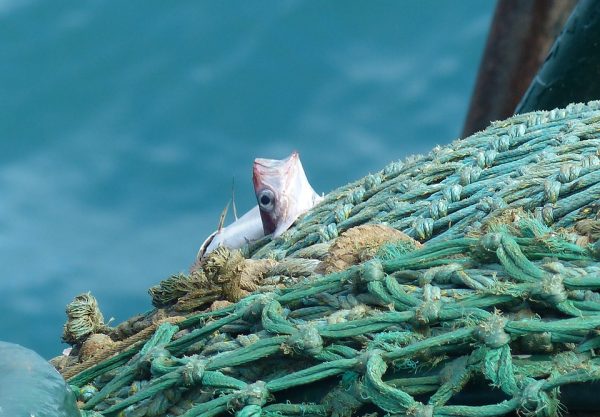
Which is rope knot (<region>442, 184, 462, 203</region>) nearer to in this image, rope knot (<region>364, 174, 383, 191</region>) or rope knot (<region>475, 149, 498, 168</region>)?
rope knot (<region>475, 149, 498, 168</region>)

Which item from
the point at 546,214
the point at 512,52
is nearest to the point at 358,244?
the point at 546,214

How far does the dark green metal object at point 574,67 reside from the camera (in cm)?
227

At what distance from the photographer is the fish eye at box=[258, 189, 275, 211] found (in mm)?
1698

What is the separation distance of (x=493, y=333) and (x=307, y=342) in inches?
7.0

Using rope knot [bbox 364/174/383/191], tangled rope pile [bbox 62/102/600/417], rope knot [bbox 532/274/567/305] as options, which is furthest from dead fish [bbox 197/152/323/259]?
rope knot [bbox 532/274/567/305]

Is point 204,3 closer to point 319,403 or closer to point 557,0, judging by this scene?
point 557,0

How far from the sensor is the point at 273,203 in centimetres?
171

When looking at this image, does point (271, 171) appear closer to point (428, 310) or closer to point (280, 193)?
point (280, 193)

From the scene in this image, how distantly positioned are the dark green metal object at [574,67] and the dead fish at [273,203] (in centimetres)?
71

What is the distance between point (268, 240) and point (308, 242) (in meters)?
0.19

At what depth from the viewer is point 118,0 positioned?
9289mm

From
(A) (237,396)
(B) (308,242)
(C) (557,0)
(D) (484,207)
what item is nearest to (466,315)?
(A) (237,396)

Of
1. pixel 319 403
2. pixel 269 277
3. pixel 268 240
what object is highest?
pixel 268 240

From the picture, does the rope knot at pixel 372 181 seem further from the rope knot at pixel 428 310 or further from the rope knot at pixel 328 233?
the rope knot at pixel 428 310
